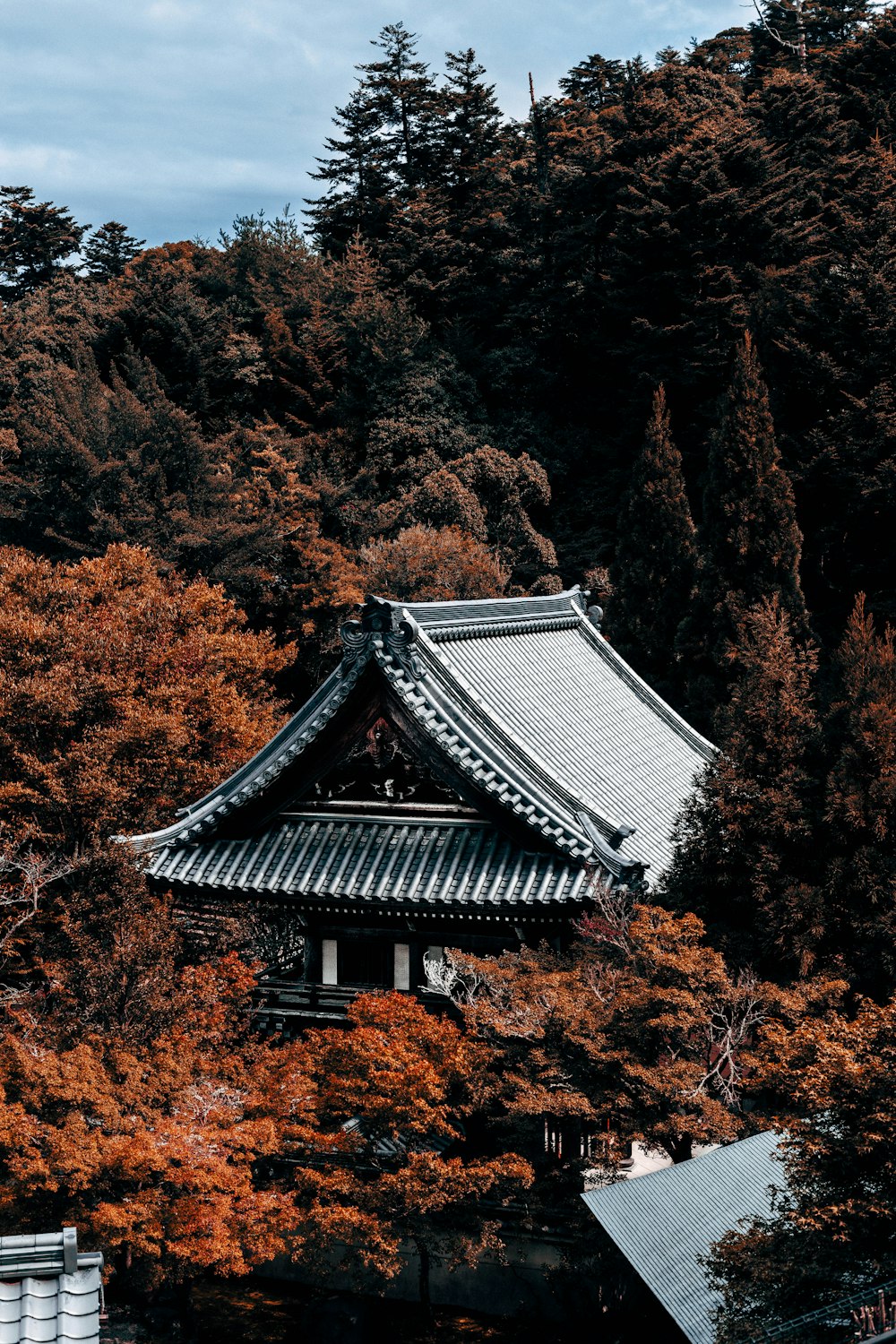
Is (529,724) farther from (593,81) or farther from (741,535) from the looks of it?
(593,81)

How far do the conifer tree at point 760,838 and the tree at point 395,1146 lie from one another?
152 inches

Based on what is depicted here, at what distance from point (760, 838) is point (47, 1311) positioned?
11.0m

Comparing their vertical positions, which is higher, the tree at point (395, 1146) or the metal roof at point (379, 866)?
the metal roof at point (379, 866)

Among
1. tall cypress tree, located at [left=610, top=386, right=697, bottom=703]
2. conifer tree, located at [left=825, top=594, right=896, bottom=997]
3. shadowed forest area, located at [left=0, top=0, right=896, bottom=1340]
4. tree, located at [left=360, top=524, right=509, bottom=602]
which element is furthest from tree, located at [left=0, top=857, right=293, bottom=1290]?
tall cypress tree, located at [left=610, top=386, right=697, bottom=703]

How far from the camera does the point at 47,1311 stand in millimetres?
7137

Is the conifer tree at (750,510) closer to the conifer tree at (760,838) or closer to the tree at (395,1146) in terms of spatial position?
the conifer tree at (760,838)

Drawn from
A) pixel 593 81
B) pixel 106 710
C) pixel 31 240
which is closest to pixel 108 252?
pixel 31 240

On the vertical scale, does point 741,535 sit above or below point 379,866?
above

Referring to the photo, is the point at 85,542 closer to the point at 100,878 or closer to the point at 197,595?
the point at 197,595

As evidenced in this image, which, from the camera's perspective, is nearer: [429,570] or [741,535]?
[741,535]

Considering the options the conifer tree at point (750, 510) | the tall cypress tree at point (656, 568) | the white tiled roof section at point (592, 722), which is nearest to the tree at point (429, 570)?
the tall cypress tree at point (656, 568)

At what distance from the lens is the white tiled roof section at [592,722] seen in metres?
19.9

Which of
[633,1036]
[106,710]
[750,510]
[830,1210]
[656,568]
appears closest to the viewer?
[830,1210]

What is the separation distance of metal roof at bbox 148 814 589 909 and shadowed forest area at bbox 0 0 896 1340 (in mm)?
895
